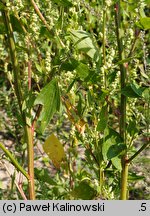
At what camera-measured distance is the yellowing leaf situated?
133cm

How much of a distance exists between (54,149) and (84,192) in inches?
5.8

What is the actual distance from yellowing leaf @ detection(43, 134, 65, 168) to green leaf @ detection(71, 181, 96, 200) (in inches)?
4.7

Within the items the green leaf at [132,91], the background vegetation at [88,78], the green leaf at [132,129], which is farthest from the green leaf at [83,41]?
the green leaf at [132,129]

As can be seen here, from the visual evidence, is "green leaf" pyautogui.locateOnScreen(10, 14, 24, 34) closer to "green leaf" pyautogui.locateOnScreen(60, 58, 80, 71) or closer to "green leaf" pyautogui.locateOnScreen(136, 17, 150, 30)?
"green leaf" pyautogui.locateOnScreen(60, 58, 80, 71)

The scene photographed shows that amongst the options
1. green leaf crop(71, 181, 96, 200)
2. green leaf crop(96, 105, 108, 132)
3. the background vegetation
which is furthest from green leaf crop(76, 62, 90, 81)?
green leaf crop(71, 181, 96, 200)

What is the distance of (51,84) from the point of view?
103 centimetres

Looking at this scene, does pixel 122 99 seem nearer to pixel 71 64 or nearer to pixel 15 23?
pixel 71 64

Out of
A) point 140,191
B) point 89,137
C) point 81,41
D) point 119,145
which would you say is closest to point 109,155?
point 119,145

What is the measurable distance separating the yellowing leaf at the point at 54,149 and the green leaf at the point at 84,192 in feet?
0.39

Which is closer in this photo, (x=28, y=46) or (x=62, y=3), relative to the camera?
(x=62, y=3)

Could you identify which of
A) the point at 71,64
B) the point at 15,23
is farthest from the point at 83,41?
the point at 15,23

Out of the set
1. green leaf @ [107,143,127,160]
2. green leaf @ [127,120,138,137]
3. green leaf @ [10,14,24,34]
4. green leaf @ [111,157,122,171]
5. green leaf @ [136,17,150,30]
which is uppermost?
green leaf @ [10,14,24,34]
